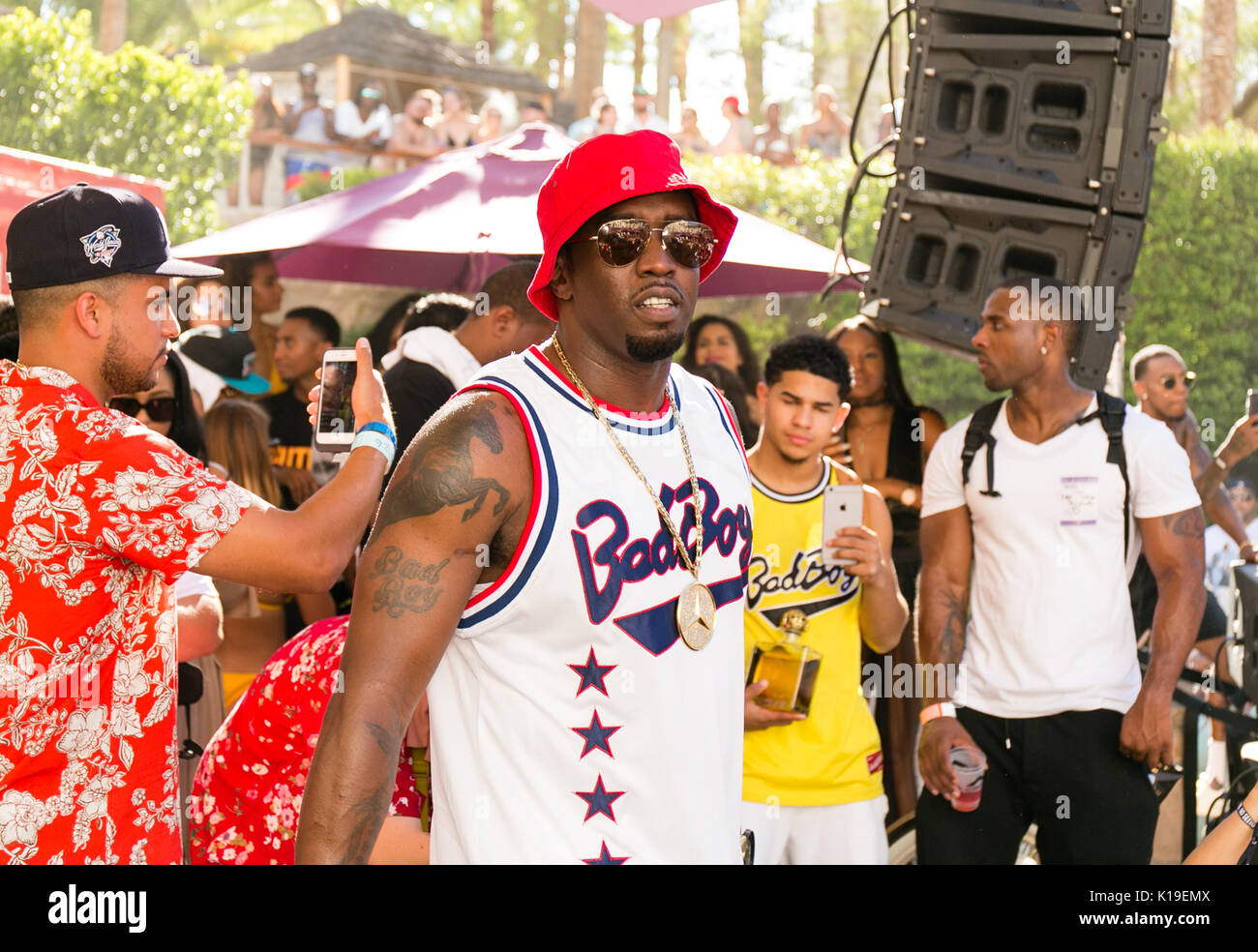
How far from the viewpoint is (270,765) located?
10.6 ft

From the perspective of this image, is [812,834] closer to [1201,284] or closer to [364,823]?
[364,823]

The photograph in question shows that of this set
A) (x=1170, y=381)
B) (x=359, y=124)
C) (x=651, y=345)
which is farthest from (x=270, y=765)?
(x=359, y=124)

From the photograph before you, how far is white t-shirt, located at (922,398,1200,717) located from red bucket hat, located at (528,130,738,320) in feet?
8.19

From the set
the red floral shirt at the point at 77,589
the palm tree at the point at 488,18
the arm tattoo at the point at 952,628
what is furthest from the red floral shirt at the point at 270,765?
the palm tree at the point at 488,18

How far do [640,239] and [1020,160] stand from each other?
A: 3347 millimetres

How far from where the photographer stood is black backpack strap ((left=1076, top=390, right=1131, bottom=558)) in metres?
4.73

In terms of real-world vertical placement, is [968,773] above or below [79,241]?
below

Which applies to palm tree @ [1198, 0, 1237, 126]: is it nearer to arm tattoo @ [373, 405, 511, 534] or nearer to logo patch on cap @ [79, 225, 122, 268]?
logo patch on cap @ [79, 225, 122, 268]

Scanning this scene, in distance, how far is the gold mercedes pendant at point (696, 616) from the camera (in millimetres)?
2502

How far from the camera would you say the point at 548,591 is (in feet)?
7.78

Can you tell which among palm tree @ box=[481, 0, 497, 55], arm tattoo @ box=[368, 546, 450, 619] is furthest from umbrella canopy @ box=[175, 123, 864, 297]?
palm tree @ box=[481, 0, 497, 55]

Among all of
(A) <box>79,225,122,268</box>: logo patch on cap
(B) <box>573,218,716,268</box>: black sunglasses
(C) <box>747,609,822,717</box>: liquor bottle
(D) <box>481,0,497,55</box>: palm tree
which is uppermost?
(D) <box>481,0,497,55</box>: palm tree

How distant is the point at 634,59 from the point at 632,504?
32.8 meters

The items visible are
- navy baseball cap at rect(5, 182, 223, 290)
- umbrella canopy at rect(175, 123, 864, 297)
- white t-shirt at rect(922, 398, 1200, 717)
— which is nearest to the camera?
navy baseball cap at rect(5, 182, 223, 290)
